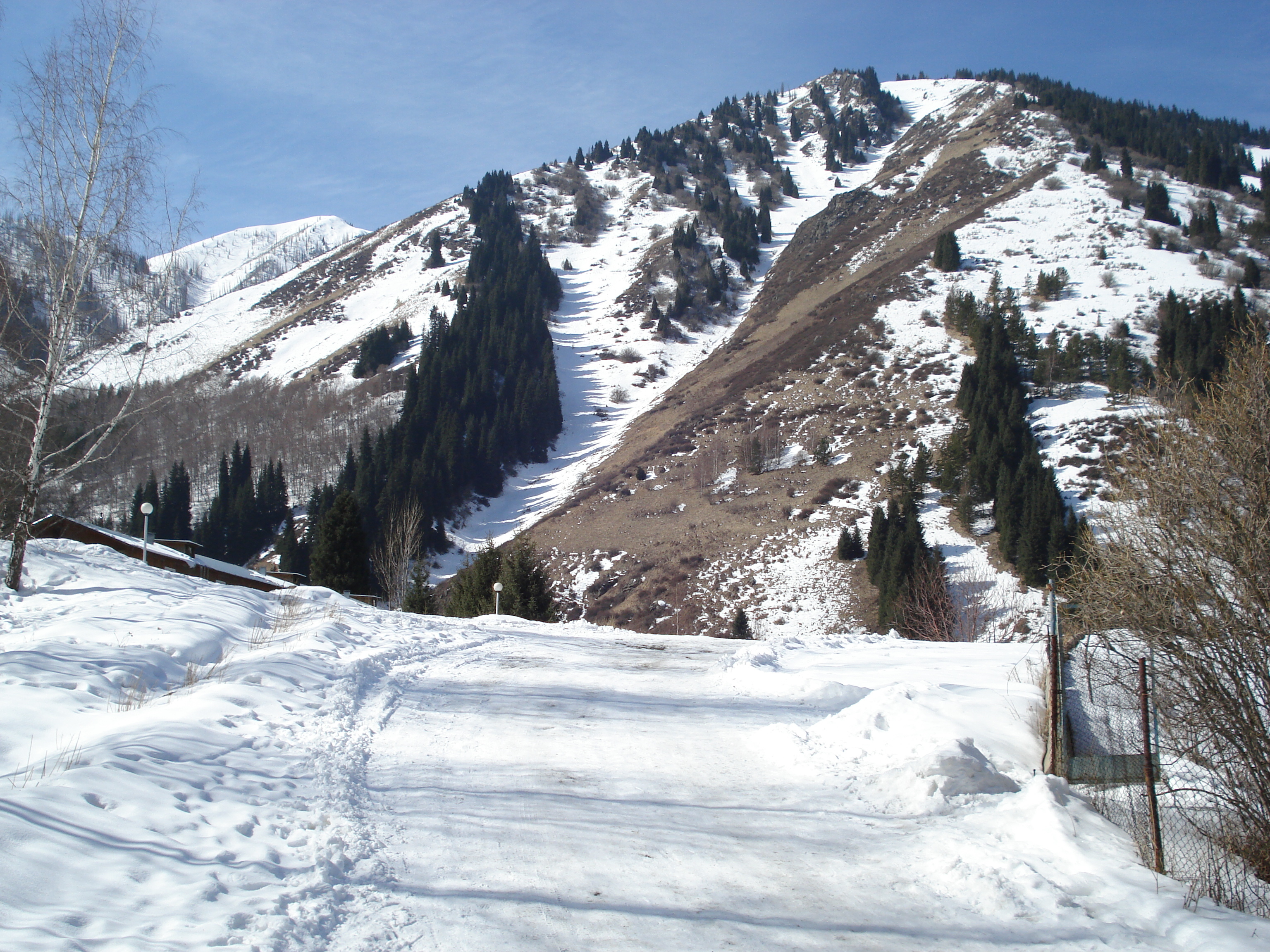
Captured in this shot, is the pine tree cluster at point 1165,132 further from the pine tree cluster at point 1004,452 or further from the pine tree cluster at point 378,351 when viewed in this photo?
the pine tree cluster at point 378,351

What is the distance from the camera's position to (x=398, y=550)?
50.5 metres

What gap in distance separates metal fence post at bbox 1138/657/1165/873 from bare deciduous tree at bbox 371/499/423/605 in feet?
113

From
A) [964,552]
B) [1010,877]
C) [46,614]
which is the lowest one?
[1010,877]

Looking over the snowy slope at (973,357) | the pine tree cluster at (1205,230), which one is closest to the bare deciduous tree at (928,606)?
the snowy slope at (973,357)

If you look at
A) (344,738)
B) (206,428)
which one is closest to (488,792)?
(344,738)

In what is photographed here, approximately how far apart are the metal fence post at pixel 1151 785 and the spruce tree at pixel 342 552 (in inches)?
1386

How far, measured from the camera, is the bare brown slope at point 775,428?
47.8 meters

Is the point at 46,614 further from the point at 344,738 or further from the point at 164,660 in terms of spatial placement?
the point at 344,738

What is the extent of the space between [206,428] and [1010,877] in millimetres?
128221

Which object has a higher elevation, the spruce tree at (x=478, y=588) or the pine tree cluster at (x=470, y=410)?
the pine tree cluster at (x=470, y=410)

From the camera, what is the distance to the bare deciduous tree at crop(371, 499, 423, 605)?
1550 inches

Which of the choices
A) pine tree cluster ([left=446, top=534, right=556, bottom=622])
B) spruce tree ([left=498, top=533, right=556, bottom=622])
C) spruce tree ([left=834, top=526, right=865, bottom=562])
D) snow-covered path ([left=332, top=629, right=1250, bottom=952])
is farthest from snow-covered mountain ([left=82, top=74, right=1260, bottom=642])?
pine tree cluster ([left=446, top=534, right=556, bottom=622])

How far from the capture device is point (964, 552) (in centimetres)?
4397

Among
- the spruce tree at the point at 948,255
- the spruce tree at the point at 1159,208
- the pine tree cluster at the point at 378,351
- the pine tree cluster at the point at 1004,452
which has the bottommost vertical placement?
the pine tree cluster at the point at 1004,452
